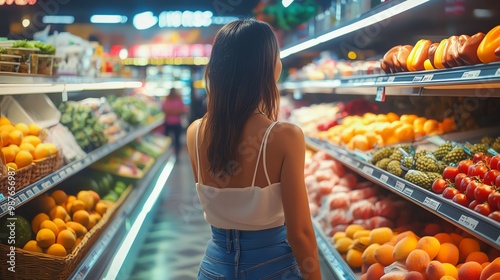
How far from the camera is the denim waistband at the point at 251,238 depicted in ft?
6.25

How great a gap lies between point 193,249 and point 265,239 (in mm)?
3268

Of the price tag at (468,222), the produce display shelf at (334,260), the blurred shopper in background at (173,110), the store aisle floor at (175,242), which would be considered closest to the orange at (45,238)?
the store aisle floor at (175,242)

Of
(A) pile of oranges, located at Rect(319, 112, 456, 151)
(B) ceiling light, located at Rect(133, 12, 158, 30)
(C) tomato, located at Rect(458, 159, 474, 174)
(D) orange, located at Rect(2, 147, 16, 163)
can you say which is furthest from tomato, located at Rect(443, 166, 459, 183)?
(B) ceiling light, located at Rect(133, 12, 158, 30)

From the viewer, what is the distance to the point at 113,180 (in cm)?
545

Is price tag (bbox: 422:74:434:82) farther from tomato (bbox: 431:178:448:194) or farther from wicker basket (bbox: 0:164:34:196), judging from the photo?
wicker basket (bbox: 0:164:34:196)

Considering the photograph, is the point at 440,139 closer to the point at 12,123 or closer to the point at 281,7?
the point at 12,123

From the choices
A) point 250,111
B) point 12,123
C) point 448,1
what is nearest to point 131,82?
point 12,123

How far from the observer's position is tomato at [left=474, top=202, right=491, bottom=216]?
1874 millimetres

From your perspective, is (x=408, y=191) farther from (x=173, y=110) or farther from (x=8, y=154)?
(x=173, y=110)

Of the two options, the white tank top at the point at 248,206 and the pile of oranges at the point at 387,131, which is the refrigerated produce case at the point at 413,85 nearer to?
the pile of oranges at the point at 387,131

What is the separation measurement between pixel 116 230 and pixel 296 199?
2673 millimetres

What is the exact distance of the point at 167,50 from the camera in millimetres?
14445

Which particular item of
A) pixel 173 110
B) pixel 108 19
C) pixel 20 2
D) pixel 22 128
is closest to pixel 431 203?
pixel 22 128

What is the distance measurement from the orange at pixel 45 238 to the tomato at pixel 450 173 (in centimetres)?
210
